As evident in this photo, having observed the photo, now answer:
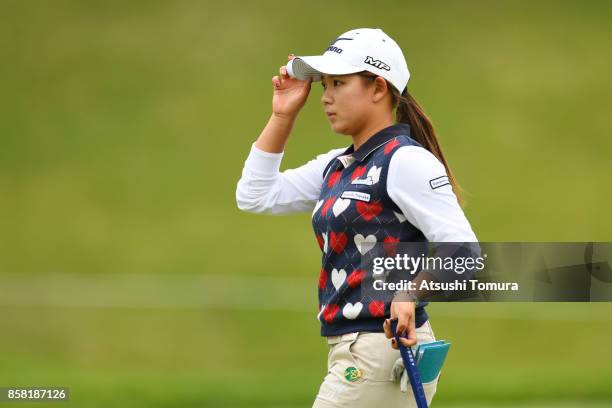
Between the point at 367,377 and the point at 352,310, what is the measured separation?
0.17 metres

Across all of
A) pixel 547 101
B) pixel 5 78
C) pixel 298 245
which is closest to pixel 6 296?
pixel 298 245

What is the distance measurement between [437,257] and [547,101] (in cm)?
1394

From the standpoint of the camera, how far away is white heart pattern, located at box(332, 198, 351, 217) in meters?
A: 3.20

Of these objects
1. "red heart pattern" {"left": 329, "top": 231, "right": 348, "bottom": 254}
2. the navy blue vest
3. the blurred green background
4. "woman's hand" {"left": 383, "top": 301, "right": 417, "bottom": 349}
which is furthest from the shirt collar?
the blurred green background

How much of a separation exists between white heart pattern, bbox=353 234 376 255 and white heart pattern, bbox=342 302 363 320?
137mm

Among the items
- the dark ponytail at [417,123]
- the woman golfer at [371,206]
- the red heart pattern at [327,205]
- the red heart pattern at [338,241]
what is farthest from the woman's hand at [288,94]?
the red heart pattern at [338,241]

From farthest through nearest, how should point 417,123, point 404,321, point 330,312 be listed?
point 417,123 < point 330,312 < point 404,321

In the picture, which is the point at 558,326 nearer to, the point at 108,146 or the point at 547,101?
the point at 547,101

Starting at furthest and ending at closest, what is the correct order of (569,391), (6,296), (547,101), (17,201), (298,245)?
1. (547,101)
2. (17,201)
3. (298,245)
4. (6,296)
5. (569,391)

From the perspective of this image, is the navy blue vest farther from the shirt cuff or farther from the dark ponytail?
the shirt cuff

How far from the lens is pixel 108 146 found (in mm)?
15906

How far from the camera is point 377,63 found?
3322 millimetres

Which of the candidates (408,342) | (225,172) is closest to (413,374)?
(408,342)

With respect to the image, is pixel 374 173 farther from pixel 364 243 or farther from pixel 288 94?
pixel 288 94
